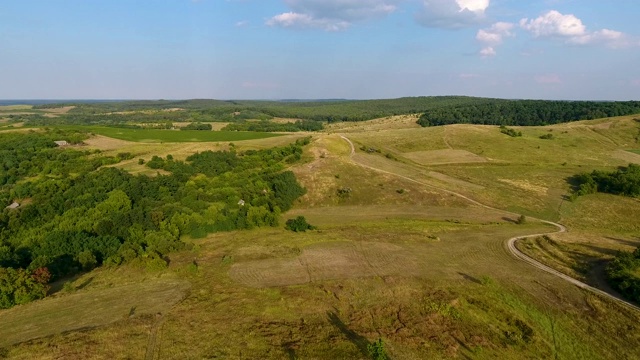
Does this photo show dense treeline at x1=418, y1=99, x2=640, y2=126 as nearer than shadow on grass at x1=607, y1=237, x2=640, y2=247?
No

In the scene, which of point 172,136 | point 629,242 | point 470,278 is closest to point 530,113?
point 629,242

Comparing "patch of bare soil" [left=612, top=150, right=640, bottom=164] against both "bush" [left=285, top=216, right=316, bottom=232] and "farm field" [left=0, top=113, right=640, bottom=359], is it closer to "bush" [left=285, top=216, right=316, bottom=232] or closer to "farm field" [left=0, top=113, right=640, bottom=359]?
"farm field" [left=0, top=113, right=640, bottom=359]

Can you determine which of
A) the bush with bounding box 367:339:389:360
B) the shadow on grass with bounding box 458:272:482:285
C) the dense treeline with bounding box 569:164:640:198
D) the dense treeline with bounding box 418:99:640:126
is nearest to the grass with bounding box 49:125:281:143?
the dense treeline with bounding box 569:164:640:198

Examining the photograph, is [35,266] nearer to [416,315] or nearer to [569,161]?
[416,315]

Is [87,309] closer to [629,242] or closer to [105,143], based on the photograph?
[629,242]

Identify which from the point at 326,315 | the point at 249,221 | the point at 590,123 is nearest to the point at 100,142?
the point at 249,221

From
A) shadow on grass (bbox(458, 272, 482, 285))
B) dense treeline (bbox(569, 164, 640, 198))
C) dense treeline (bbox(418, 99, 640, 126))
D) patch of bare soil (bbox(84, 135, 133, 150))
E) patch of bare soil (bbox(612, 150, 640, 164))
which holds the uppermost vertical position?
dense treeline (bbox(418, 99, 640, 126))

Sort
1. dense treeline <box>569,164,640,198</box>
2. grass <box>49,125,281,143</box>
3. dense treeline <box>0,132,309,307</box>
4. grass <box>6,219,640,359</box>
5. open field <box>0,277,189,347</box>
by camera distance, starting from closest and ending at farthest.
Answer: grass <box>6,219,640,359</box> → open field <box>0,277,189,347</box> → dense treeline <box>0,132,309,307</box> → dense treeline <box>569,164,640,198</box> → grass <box>49,125,281,143</box>
